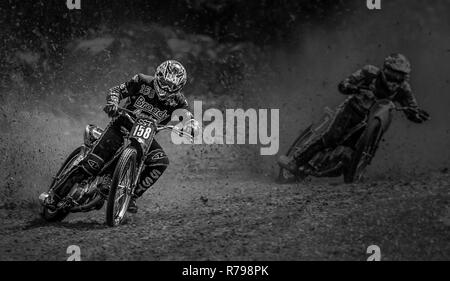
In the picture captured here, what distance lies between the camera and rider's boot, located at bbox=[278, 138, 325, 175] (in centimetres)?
1667

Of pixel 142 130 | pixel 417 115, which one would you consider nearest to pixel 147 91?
pixel 142 130

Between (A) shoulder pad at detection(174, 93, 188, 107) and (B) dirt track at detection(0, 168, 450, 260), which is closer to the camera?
(B) dirt track at detection(0, 168, 450, 260)

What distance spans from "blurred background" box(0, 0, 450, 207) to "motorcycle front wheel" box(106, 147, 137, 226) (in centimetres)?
626

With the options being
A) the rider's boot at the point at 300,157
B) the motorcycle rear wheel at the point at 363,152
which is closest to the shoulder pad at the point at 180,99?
the rider's boot at the point at 300,157

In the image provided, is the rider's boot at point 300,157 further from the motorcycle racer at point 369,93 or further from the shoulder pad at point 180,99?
the shoulder pad at point 180,99

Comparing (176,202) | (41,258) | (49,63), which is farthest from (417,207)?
(49,63)

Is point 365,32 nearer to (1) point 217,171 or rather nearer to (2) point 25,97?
(1) point 217,171

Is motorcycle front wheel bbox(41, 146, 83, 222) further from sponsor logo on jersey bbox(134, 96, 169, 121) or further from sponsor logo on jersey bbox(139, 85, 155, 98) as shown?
sponsor logo on jersey bbox(139, 85, 155, 98)

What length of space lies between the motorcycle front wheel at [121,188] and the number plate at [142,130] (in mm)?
232

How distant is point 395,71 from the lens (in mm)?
15625

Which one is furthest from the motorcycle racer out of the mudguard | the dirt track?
the dirt track

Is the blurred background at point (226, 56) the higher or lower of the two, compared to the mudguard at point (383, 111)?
higher

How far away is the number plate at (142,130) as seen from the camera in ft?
42.9

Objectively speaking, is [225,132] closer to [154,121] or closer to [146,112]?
[146,112]
